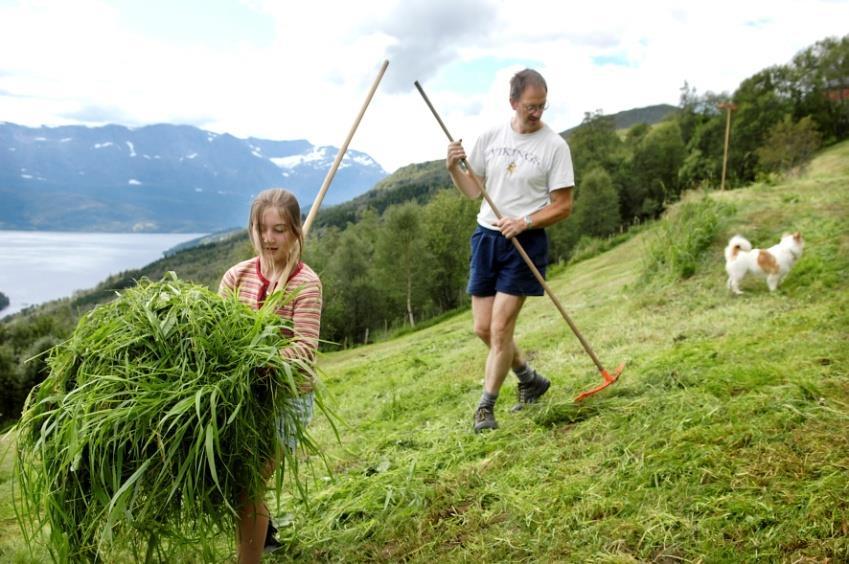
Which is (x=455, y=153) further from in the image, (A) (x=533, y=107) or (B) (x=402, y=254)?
(B) (x=402, y=254)

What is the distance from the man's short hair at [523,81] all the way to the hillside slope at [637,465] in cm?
252

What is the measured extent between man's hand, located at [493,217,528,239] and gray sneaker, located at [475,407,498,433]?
4.92 feet

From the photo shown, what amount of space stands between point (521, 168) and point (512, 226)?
50 centimetres

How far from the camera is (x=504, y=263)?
4.64 meters

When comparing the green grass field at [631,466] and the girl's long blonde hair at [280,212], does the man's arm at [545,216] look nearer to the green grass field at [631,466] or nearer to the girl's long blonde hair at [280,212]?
the green grass field at [631,466]

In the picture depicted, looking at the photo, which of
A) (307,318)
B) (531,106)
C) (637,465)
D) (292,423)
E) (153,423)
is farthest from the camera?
(531,106)

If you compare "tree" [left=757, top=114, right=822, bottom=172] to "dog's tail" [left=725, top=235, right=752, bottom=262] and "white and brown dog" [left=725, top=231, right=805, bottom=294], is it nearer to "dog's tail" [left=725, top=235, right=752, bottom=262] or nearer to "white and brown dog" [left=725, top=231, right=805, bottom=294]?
A: "dog's tail" [left=725, top=235, right=752, bottom=262]

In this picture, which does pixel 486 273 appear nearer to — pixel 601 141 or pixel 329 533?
pixel 329 533

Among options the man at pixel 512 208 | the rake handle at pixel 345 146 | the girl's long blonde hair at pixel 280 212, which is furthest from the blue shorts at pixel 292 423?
the man at pixel 512 208

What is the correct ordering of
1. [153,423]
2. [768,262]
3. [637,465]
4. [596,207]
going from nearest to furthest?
[153,423] → [637,465] → [768,262] → [596,207]

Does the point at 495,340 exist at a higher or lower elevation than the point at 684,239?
higher

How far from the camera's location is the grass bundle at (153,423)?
229 cm

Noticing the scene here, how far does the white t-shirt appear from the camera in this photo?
4.42 metres

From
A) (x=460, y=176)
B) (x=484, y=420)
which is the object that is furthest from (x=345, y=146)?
(x=484, y=420)
